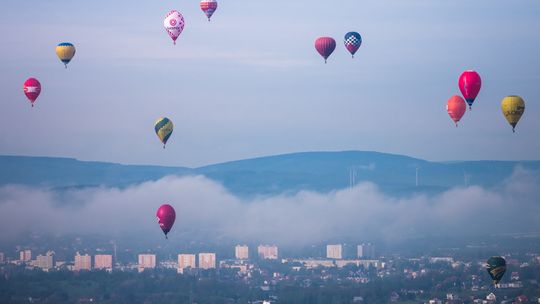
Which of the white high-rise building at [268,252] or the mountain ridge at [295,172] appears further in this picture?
the mountain ridge at [295,172]

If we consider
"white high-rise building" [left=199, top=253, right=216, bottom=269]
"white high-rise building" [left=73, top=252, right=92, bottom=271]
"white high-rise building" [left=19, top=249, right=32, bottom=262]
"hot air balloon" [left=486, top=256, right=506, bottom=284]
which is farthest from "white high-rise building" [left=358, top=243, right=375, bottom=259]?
"hot air balloon" [left=486, top=256, right=506, bottom=284]

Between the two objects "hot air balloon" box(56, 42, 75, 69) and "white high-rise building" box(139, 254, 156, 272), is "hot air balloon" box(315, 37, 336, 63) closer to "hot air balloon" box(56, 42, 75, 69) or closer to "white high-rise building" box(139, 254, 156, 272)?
"hot air balloon" box(56, 42, 75, 69)

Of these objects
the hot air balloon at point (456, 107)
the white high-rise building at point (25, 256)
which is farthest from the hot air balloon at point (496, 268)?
the white high-rise building at point (25, 256)

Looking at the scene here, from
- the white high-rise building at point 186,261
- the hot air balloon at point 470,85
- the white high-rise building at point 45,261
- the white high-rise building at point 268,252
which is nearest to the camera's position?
the hot air balloon at point 470,85

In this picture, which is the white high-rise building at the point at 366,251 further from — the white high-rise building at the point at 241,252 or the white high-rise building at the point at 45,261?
the white high-rise building at the point at 45,261

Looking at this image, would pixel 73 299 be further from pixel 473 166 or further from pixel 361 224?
pixel 473 166

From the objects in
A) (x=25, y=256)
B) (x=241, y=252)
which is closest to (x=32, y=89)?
(x=25, y=256)

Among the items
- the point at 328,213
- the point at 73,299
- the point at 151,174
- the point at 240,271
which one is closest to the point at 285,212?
the point at 328,213
